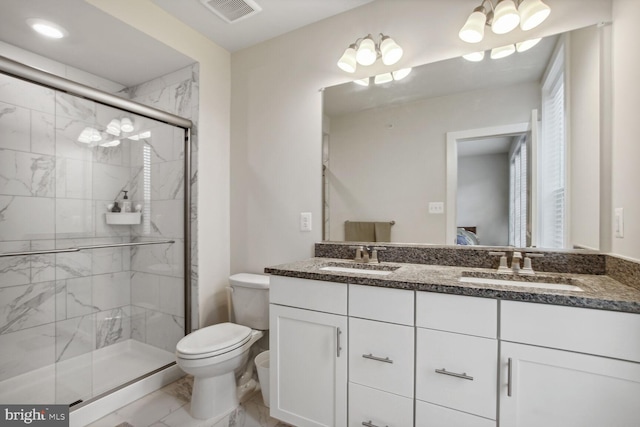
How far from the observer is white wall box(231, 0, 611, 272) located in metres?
1.70

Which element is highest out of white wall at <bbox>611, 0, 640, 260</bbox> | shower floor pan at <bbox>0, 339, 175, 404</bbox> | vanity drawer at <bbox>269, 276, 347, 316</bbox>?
white wall at <bbox>611, 0, 640, 260</bbox>

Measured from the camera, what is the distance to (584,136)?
138 centimetres

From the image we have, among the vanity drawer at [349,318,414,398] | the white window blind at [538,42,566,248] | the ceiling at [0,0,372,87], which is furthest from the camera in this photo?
the ceiling at [0,0,372,87]

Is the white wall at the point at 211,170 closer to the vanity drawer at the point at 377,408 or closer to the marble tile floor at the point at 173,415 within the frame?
the marble tile floor at the point at 173,415

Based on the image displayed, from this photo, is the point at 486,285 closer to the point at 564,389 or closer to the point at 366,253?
the point at 564,389

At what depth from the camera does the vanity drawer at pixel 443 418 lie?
41.9 inches

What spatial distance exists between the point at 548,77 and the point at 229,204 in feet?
7.26

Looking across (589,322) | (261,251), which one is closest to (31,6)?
(261,251)

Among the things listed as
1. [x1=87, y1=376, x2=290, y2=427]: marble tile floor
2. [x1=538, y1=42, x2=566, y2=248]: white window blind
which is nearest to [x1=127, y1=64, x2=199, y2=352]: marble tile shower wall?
[x1=87, y1=376, x2=290, y2=427]: marble tile floor

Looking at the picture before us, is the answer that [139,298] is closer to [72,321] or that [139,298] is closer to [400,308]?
[72,321]

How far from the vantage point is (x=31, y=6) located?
1.59 meters

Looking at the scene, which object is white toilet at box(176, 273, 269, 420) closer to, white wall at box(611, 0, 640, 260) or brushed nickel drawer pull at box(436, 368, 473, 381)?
brushed nickel drawer pull at box(436, 368, 473, 381)

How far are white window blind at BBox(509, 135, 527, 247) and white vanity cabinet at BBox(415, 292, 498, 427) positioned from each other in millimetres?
637

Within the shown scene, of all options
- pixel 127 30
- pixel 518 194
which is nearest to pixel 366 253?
pixel 518 194
